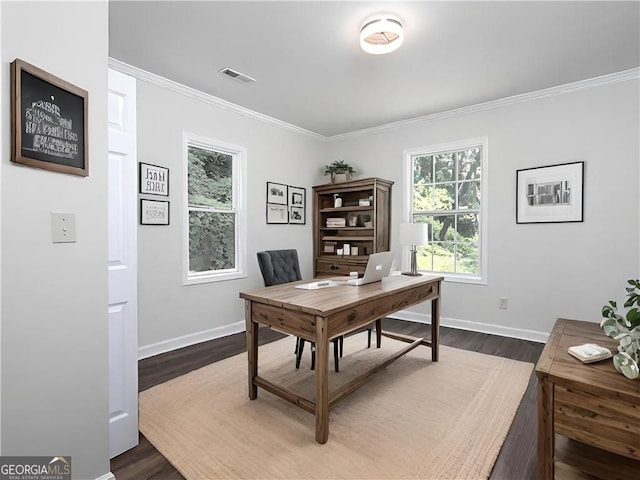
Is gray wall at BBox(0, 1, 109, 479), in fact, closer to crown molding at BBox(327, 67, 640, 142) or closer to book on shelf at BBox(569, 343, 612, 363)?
book on shelf at BBox(569, 343, 612, 363)

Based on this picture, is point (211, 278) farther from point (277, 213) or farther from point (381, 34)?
point (381, 34)

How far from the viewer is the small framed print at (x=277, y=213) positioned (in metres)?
4.32

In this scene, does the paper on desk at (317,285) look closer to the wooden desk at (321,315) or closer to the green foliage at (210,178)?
the wooden desk at (321,315)

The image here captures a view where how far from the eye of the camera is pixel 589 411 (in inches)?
50.9

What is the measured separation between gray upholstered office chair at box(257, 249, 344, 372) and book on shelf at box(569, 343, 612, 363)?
160 cm

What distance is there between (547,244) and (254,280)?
11.0 ft

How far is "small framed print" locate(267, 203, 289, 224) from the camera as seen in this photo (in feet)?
14.2

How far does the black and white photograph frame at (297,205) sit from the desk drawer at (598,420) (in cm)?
369

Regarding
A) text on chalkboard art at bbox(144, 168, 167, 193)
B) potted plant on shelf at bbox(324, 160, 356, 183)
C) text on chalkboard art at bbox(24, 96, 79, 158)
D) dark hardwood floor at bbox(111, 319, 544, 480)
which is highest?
potted plant on shelf at bbox(324, 160, 356, 183)

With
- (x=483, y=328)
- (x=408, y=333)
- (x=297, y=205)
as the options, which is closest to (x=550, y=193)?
(x=483, y=328)

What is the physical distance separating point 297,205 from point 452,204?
2.10 m

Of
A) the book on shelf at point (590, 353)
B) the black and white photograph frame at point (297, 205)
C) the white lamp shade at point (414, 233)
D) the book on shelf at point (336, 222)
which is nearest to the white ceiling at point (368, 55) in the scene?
the black and white photograph frame at point (297, 205)

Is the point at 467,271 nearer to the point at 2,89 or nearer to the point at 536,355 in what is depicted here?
the point at 536,355

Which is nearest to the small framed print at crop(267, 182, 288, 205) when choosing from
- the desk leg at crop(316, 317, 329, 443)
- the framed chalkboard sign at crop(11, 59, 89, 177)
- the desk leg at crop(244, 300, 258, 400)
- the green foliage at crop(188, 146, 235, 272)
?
the green foliage at crop(188, 146, 235, 272)
